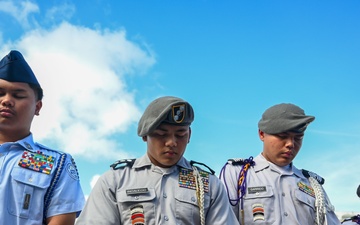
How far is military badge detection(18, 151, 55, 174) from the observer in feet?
14.8

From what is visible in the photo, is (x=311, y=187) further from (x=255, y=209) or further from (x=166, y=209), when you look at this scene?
(x=166, y=209)

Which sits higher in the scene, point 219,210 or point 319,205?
point 319,205

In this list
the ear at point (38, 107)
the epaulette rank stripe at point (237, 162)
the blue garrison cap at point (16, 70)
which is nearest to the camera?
the blue garrison cap at point (16, 70)

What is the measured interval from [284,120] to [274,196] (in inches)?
33.5

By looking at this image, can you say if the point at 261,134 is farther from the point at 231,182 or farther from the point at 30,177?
the point at 30,177

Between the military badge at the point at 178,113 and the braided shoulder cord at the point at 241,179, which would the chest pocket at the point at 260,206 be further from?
the military badge at the point at 178,113

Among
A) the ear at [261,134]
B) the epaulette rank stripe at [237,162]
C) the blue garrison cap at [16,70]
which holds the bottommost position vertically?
the epaulette rank stripe at [237,162]

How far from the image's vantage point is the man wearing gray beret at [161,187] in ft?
13.9

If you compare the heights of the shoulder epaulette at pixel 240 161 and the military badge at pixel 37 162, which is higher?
the shoulder epaulette at pixel 240 161

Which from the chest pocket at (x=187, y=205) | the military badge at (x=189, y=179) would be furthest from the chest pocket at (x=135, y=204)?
the military badge at (x=189, y=179)

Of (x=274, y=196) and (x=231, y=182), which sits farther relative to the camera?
(x=231, y=182)

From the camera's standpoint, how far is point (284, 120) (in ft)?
17.8

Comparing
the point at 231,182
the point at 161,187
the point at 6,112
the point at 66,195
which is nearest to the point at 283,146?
the point at 231,182

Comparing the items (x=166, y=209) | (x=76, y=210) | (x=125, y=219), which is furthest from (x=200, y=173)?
(x=76, y=210)
